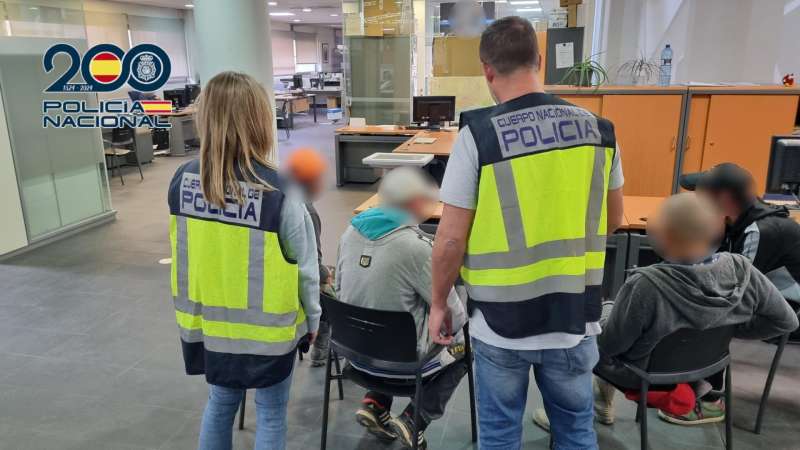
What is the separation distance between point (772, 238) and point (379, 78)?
6.07 m

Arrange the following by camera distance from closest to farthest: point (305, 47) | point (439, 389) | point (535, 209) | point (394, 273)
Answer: point (535, 209)
point (394, 273)
point (439, 389)
point (305, 47)

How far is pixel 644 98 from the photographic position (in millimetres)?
→ 3840

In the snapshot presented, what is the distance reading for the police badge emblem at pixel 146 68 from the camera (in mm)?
8258

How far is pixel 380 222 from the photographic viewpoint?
1.92 metres

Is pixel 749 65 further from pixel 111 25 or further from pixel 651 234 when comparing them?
pixel 111 25

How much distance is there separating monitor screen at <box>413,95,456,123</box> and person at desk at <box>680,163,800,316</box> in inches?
180

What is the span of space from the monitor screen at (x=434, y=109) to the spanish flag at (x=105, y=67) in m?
3.48

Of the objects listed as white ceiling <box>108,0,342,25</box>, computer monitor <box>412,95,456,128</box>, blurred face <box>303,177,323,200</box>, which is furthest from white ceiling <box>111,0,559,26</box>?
blurred face <box>303,177,323,200</box>

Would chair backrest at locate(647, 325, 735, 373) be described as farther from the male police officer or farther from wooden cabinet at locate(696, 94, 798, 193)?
wooden cabinet at locate(696, 94, 798, 193)

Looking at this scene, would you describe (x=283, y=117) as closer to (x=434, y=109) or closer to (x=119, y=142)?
(x=119, y=142)

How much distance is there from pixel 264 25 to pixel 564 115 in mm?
2872

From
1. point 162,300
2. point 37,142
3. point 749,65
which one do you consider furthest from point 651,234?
point 37,142

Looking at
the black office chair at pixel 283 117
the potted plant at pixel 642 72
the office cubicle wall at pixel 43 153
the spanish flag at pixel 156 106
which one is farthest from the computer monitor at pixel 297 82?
the potted plant at pixel 642 72

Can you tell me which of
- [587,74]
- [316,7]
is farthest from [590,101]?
[316,7]
